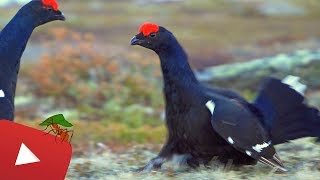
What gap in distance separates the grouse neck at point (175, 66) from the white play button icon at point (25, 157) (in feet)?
6.63

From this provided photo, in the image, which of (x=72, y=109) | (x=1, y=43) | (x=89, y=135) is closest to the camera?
(x=1, y=43)

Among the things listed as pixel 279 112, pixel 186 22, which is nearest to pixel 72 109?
pixel 279 112

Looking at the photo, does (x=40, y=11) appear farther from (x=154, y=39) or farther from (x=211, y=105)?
(x=211, y=105)

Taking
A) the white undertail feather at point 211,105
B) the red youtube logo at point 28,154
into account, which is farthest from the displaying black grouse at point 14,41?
the white undertail feather at point 211,105

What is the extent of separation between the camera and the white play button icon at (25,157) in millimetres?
4402

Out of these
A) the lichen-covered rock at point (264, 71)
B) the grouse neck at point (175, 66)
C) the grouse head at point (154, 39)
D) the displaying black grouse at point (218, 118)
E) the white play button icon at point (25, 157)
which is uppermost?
the lichen-covered rock at point (264, 71)

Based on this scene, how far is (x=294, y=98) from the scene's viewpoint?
635 centimetres

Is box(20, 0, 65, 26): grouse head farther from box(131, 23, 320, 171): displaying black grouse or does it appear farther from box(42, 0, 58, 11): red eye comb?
box(131, 23, 320, 171): displaying black grouse

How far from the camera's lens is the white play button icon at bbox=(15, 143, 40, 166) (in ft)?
14.4

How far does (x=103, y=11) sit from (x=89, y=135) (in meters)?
13.0

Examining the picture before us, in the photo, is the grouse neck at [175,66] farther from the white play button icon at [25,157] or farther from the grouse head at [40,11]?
the white play button icon at [25,157]

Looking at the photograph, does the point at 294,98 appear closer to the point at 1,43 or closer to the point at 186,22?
the point at 1,43

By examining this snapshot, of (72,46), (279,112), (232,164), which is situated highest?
(72,46)

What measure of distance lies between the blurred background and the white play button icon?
162 centimetres
